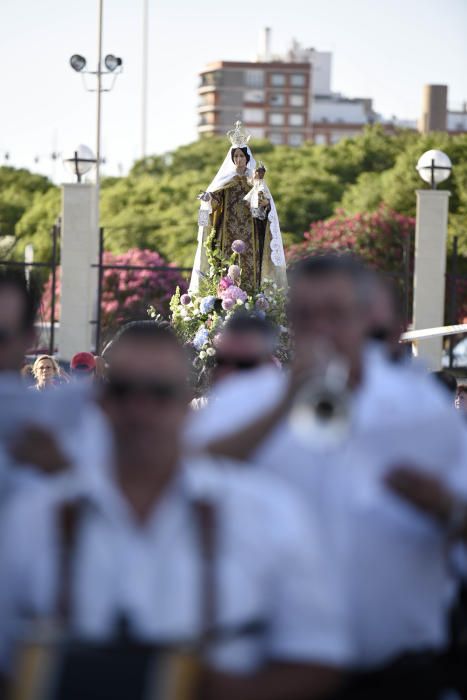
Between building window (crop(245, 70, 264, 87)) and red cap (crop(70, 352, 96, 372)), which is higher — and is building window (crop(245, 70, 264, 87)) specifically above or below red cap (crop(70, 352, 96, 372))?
above

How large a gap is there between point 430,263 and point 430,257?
0.08 metres

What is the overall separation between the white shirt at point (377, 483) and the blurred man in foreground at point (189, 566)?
33 cm

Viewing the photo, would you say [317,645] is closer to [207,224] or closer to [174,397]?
[174,397]

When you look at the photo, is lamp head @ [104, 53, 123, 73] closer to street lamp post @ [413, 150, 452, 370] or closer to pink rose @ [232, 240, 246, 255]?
street lamp post @ [413, 150, 452, 370]

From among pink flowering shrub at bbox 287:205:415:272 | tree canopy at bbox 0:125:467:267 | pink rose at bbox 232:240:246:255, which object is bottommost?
pink rose at bbox 232:240:246:255

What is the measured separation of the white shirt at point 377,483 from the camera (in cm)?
334

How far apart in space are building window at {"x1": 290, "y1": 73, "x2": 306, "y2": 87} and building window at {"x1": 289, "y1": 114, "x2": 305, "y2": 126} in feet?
10.3

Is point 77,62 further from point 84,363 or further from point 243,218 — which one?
point 84,363

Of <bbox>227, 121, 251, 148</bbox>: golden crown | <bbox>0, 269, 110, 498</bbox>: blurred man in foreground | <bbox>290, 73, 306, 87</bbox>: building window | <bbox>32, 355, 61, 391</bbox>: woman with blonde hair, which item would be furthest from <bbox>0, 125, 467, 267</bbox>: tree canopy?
<bbox>290, 73, 306, 87</bbox>: building window

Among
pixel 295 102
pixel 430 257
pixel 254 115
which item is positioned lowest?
pixel 430 257

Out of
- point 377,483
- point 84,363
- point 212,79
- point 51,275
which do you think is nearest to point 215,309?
point 84,363

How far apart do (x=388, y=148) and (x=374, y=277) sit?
57060 millimetres

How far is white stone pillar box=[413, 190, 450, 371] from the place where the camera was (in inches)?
719

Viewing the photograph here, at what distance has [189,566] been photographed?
287 cm
